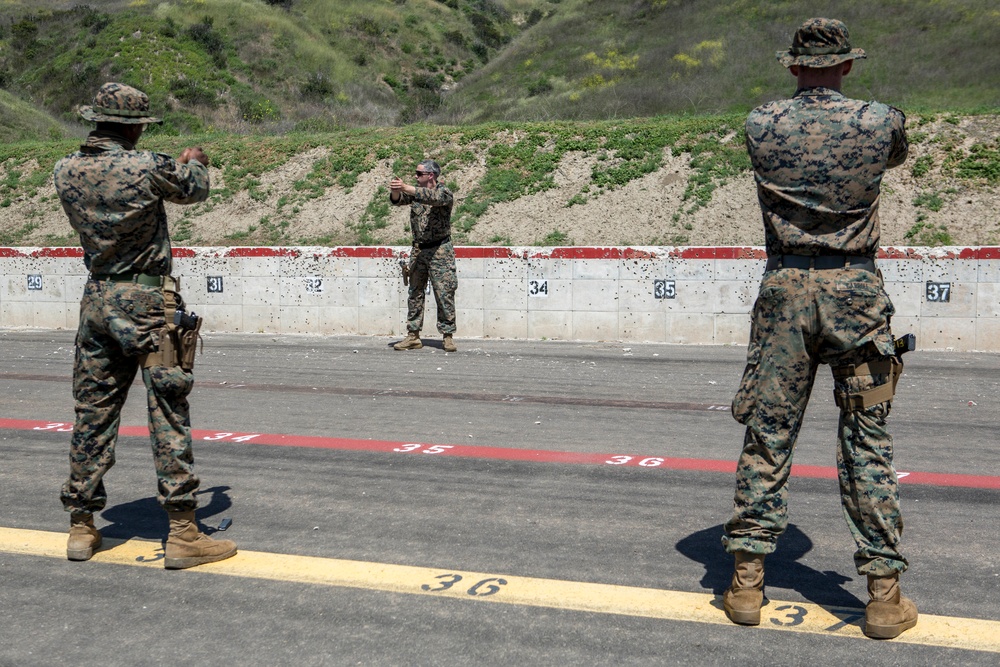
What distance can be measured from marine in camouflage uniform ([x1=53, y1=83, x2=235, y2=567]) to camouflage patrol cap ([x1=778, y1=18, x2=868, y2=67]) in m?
2.75

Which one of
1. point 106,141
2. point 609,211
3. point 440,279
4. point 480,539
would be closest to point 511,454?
point 480,539

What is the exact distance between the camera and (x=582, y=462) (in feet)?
22.7

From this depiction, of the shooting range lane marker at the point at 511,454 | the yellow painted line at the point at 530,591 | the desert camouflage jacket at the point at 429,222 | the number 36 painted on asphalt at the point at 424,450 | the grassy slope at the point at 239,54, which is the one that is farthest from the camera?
the grassy slope at the point at 239,54

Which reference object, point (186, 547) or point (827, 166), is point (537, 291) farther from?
point (827, 166)

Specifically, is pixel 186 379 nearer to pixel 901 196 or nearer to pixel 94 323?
pixel 94 323

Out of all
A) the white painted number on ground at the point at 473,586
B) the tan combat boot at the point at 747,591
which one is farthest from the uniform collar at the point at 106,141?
the tan combat boot at the point at 747,591

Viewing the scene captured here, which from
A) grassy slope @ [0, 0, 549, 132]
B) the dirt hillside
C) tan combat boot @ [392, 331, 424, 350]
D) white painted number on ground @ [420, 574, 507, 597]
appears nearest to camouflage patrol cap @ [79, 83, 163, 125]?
white painted number on ground @ [420, 574, 507, 597]

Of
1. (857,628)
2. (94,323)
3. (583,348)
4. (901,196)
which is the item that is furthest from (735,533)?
(901,196)

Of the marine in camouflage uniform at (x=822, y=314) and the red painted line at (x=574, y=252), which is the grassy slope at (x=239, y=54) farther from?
the marine in camouflage uniform at (x=822, y=314)

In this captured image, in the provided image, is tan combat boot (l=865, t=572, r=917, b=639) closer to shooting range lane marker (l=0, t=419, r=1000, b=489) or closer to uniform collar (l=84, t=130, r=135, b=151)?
shooting range lane marker (l=0, t=419, r=1000, b=489)

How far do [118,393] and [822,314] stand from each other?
3282mm

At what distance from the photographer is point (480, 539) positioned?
200 inches

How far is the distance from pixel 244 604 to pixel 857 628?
2.50 metres

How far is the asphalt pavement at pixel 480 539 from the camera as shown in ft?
12.4
